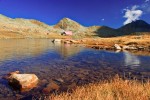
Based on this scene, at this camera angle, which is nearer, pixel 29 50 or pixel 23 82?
pixel 23 82

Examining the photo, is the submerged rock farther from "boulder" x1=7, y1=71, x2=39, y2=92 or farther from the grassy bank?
the grassy bank

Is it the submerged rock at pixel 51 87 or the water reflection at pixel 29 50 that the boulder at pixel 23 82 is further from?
the water reflection at pixel 29 50

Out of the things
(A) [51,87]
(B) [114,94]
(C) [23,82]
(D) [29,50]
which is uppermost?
(B) [114,94]

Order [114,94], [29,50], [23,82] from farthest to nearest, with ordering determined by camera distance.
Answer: [29,50]
[23,82]
[114,94]

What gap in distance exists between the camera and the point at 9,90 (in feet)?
60.0

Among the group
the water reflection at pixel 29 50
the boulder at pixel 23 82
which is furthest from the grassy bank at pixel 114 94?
the water reflection at pixel 29 50

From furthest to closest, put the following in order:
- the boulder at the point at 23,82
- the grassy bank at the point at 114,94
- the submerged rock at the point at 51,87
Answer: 1. the boulder at the point at 23,82
2. the submerged rock at the point at 51,87
3. the grassy bank at the point at 114,94

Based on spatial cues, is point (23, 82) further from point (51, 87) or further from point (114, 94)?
point (114, 94)

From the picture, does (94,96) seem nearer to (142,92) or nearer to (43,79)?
(142,92)

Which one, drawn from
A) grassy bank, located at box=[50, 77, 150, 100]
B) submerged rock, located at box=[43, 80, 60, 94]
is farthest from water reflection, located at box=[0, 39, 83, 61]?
grassy bank, located at box=[50, 77, 150, 100]

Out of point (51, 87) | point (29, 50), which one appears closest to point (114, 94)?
point (51, 87)

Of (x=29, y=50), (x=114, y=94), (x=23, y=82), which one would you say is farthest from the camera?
(x=29, y=50)

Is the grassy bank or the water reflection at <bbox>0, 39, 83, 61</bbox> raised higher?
the grassy bank

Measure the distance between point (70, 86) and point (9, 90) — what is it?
5207mm
